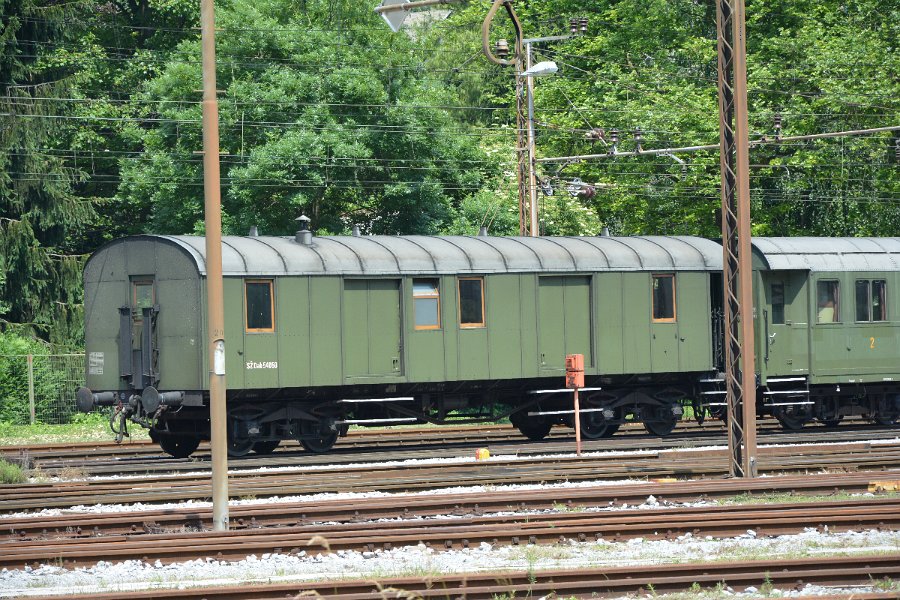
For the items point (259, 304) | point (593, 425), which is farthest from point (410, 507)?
point (593, 425)

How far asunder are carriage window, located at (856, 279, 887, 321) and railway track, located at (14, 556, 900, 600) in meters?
16.4

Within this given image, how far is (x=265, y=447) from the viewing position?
2302cm

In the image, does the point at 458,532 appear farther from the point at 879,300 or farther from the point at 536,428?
the point at 879,300

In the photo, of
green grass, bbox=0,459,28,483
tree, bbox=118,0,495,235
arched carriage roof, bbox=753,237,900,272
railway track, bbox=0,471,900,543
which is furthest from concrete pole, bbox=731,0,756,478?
tree, bbox=118,0,495,235

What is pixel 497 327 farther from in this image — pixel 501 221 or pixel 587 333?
pixel 501 221

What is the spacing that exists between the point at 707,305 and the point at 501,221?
1390 centimetres

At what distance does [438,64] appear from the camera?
54.0 meters

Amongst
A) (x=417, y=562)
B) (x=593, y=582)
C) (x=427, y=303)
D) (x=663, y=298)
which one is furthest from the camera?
(x=663, y=298)

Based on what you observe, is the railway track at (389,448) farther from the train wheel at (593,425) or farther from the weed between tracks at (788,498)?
the weed between tracks at (788,498)

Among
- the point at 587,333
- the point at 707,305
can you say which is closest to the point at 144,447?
the point at 587,333

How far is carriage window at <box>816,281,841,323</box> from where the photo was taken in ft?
84.8

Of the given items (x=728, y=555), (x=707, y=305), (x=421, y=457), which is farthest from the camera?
(x=707, y=305)

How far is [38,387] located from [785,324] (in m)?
17.4

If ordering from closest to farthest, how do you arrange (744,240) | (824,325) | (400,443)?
1. (744,240)
2. (400,443)
3. (824,325)
